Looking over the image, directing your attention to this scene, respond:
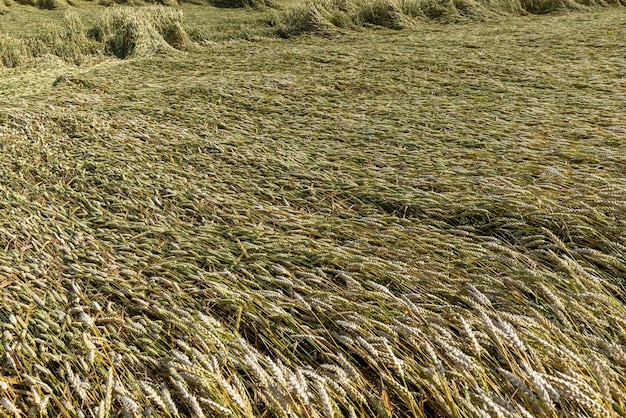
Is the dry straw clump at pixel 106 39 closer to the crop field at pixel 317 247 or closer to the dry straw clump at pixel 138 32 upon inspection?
the dry straw clump at pixel 138 32

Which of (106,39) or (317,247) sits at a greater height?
(106,39)

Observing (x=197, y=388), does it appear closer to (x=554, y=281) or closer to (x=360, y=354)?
(x=360, y=354)

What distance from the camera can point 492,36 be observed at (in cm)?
491

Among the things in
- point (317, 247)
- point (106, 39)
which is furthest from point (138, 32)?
point (317, 247)

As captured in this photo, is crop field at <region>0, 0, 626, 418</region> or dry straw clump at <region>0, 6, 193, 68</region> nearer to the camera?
crop field at <region>0, 0, 626, 418</region>

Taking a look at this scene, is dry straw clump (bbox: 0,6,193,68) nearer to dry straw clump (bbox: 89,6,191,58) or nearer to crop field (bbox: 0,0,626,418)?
dry straw clump (bbox: 89,6,191,58)

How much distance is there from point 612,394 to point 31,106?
3.49 m

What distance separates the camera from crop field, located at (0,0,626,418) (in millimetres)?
1045

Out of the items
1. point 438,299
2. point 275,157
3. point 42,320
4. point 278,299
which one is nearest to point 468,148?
point 275,157

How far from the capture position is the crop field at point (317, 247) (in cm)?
104

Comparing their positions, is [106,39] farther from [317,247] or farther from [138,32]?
[317,247]

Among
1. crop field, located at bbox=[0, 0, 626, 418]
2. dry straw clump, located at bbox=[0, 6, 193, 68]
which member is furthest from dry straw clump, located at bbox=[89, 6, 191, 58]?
crop field, located at bbox=[0, 0, 626, 418]

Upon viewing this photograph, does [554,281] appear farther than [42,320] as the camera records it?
Yes

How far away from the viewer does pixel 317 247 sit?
1.56 metres
